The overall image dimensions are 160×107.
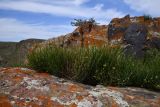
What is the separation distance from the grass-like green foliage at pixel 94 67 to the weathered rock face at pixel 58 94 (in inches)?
23.0

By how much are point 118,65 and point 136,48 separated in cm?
370

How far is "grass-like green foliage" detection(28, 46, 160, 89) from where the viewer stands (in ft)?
22.4

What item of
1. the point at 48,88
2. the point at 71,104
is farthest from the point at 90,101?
the point at 48,88

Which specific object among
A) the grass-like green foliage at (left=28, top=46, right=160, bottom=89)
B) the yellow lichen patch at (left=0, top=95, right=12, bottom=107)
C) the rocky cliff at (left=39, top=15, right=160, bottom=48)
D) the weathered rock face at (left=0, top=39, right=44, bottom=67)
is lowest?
the weathered rock face at (left=0, top=39, right=44, bottom=67)

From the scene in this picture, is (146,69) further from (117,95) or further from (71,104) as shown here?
(71,104)

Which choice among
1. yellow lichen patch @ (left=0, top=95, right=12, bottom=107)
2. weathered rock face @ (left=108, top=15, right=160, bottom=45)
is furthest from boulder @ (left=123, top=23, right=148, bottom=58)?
yellow lichen patch @ (left=0, top=95, right=12, bottom=107)

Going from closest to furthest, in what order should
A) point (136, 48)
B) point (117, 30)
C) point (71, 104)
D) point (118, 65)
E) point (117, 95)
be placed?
point (71, 104)
point (117, 95)
point (118, 65)
point (136, 48)
point (117, 30)

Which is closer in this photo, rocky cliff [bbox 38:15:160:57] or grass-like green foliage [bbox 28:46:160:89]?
grass-like green foliage [bbox 28:46:160:89]

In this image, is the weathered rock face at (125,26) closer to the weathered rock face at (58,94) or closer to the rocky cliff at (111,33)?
the rocky cliff at (111,33)

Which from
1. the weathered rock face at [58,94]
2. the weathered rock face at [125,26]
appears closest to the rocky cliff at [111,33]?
the weathered rock face at [125,26]

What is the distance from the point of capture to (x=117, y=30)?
1181 cm

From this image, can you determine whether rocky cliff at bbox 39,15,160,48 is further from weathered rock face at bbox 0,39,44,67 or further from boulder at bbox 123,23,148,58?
weathered rock face at bbox 0,39,44,67

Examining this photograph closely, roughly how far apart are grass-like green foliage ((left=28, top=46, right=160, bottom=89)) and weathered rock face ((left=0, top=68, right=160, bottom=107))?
0.58m

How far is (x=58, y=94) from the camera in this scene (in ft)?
18.6
